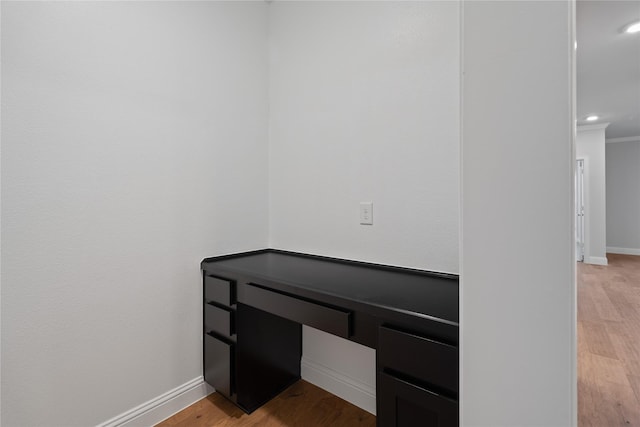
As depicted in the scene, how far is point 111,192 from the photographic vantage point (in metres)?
1.46

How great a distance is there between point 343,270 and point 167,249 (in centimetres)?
98

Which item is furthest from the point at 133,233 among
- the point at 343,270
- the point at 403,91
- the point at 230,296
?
the point at 403,91

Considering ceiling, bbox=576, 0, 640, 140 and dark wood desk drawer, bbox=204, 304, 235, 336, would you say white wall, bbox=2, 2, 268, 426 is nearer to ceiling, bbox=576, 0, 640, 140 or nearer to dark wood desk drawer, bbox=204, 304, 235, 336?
dark wood desk drawer, bbox=204, 304, 235, 336

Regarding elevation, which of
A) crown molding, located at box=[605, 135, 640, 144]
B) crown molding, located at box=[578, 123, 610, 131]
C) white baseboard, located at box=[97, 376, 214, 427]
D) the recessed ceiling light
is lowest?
white baseboard, located at box=[97, 376, 214, 427]

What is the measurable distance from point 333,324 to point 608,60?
3.72 metres

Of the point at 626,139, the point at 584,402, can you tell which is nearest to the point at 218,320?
the point at 584,402

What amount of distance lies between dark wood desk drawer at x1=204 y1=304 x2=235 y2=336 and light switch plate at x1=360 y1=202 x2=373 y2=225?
34.9 inches

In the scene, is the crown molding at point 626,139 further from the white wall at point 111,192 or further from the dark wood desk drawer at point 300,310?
the dark wood desk drawer at point 300,310

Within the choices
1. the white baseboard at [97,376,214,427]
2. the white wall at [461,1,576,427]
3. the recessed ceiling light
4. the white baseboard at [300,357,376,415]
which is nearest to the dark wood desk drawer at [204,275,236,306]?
the white baseboard at [97,376,214,427]

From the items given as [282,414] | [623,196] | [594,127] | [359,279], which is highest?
[594,127]

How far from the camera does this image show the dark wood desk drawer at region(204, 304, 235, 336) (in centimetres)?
166

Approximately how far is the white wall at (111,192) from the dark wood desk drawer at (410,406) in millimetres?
1220

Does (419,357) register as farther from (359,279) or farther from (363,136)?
(363,136)

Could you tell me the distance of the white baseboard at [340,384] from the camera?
1688 millimetres
